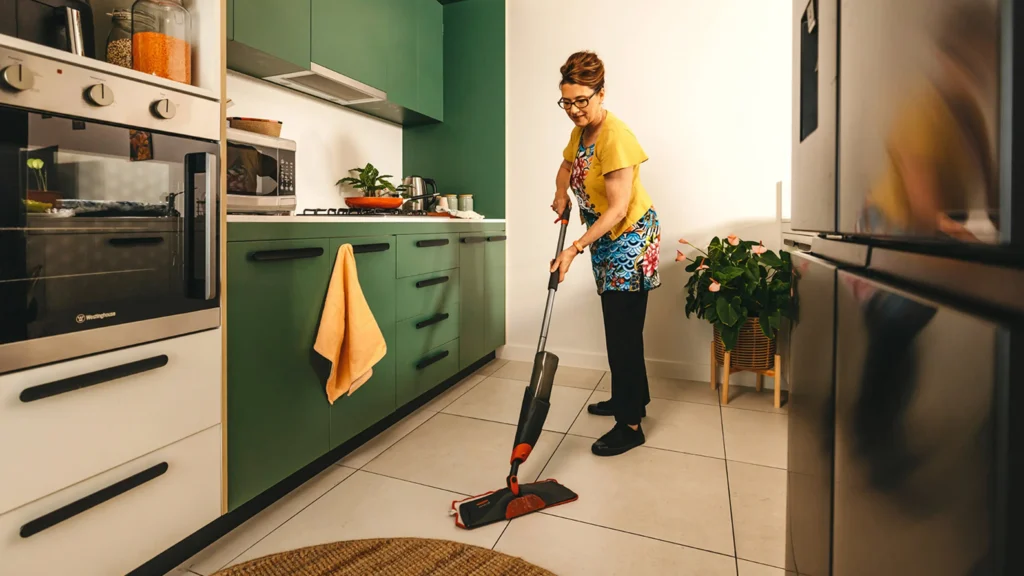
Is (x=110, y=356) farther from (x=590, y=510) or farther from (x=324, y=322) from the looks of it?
(x=590, y=510)

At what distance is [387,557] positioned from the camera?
142cm

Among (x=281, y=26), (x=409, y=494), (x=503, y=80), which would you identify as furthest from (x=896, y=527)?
(x=503, y=80)

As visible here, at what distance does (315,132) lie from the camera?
9.00 ft

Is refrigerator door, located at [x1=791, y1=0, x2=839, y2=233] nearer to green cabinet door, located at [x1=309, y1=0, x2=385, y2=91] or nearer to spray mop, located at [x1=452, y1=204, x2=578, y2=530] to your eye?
spray mop, located at [x1=452, y1=204, x2=578, y2=530]

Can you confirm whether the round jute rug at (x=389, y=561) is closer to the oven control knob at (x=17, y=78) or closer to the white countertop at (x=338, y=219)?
the white countertop at (x=338, y=219)

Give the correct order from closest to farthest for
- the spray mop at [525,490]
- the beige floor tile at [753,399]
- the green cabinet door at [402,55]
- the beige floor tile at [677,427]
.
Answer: the spray mop at [525,490] < the beige floor tile at [677,427] < the beige floor tile at [753,399] < the green cabinet door at [402,55]

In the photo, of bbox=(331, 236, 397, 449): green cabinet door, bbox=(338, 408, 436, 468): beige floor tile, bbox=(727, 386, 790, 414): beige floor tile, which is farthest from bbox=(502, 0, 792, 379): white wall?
bbox=(331, 236, 397, 449): green cabinet door

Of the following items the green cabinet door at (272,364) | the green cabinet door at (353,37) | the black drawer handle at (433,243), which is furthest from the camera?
the black drawer handle at (433,243)

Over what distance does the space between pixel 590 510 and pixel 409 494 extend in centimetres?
58

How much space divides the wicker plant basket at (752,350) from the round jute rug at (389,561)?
5.51 ft

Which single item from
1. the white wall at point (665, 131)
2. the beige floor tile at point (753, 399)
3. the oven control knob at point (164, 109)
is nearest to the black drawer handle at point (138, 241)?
the oven control knob at point (164, 109)

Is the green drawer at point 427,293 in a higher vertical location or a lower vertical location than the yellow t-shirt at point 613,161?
lower

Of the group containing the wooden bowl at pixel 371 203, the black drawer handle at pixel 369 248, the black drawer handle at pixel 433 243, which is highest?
the wooden bowl at pixel 371 203

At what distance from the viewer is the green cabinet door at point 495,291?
10.6 feet
